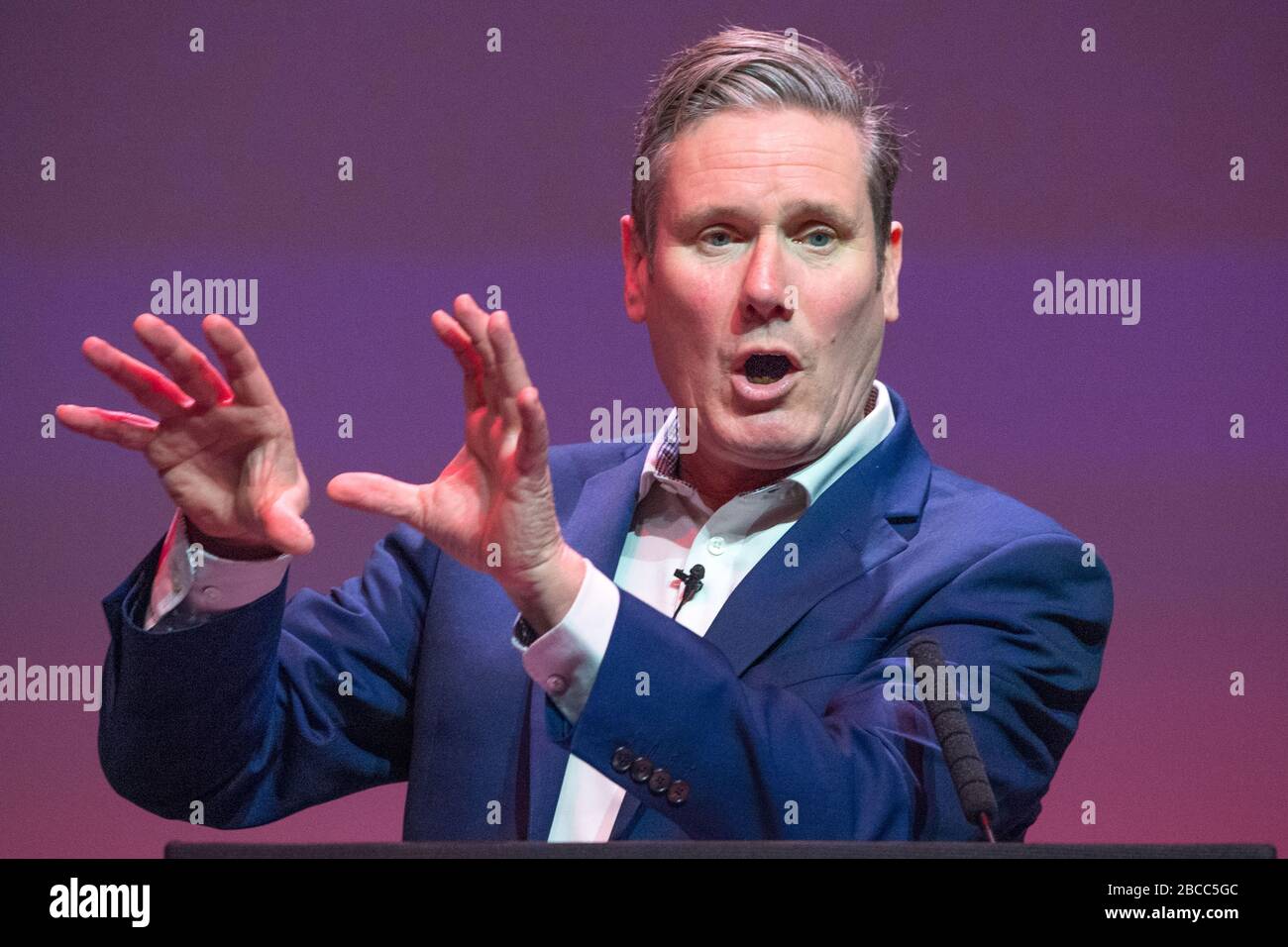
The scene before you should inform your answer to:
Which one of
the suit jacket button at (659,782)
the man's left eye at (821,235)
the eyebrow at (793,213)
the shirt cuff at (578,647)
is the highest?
the eyebrow at (793,213)

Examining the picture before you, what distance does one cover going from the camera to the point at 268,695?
225 centimetres

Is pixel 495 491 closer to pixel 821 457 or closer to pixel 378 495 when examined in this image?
pixel 378 495

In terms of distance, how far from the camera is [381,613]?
2457mm

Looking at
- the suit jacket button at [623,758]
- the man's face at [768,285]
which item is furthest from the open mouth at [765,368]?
the suit jacket button at [623,758]

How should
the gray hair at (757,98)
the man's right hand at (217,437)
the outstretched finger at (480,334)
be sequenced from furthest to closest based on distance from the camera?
the gray hair at (757,98) → the man's right hand at (217,437) → the outstretched finger at (480,334)

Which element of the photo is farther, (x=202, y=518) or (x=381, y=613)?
(x=381, y=613)

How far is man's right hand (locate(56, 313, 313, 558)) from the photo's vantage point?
1.85 m

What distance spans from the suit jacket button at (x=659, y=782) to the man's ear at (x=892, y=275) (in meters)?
0.92

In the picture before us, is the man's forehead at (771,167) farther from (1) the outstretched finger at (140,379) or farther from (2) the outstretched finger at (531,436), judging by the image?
(1) the outstretched finger at (140,379)

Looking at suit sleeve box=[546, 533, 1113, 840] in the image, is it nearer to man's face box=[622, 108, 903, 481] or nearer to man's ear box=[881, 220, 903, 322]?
→ man's face box=[622, 108, 903, 481]

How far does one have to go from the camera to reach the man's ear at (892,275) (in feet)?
8.34

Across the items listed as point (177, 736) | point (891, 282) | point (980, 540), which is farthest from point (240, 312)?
point (980, 540)
